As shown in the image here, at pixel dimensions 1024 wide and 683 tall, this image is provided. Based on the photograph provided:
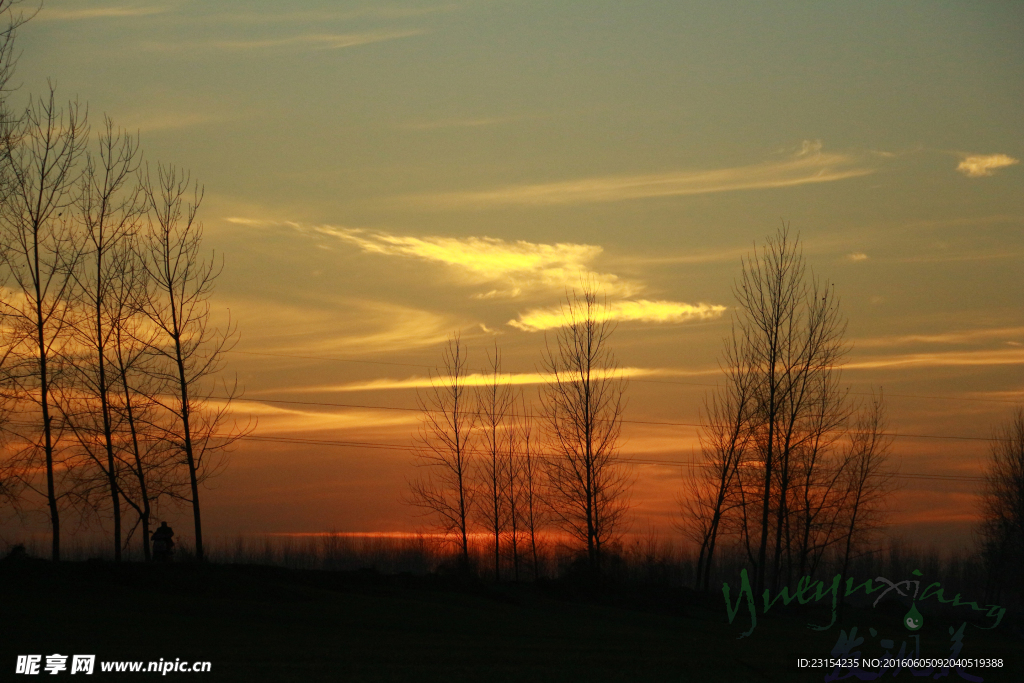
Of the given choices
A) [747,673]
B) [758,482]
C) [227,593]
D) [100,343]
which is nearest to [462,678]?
[747,673]

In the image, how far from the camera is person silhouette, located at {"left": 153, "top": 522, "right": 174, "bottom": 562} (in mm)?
30047

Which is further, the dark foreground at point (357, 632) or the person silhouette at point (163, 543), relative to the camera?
the person silhouette at point (163, 543)

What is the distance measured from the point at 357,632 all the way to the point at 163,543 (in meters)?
11.8

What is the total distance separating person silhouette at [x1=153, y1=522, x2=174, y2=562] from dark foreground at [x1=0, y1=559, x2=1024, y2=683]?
3014 mm

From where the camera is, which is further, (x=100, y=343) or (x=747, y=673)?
(x=100, y=343)

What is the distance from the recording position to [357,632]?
2138 cm

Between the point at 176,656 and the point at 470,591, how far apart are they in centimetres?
1646

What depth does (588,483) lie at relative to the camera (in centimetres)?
3931

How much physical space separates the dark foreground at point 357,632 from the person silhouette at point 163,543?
3014 millimetres

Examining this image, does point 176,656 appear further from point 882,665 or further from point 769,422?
point 769,422

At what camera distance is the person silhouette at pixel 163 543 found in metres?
30.0

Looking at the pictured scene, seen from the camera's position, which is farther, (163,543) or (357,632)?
(163,543)

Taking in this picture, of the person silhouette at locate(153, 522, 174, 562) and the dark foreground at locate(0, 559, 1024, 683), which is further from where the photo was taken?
the person silhouette at locate(153, 522, 174, 562)

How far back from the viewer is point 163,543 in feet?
99.1
